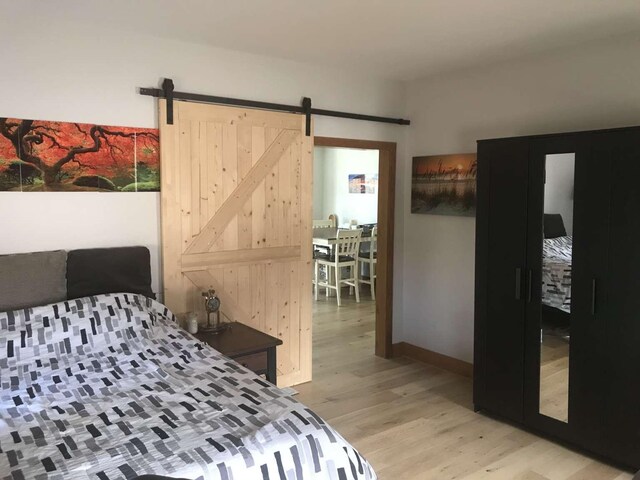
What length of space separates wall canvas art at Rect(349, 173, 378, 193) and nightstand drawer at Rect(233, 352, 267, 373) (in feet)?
15.7

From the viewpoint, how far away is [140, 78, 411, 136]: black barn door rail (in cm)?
326

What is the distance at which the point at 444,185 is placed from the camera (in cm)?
434

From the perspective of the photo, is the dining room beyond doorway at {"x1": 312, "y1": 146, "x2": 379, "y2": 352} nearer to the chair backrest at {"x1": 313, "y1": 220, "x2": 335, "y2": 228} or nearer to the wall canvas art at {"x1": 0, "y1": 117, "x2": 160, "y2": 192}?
the chair backrest at {"x1": 313, "y1": 220, "x2": 335, "y2": 228}

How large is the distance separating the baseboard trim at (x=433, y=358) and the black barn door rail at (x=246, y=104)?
6.71ft

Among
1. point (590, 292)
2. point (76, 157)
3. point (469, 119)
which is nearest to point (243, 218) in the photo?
point (76, 157)

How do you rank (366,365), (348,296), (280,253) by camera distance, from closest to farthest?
(280,253) → (366,365) → (348,296)

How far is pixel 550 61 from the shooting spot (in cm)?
358

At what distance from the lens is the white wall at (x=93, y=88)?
2832 mm

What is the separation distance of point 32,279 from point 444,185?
3.11 m

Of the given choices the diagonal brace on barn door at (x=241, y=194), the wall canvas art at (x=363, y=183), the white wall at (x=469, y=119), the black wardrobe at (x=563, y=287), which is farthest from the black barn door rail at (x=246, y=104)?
the wall canvas art at (x=363, y=183)

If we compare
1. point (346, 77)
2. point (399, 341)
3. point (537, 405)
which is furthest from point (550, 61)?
point (399, 341)

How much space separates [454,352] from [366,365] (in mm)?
761

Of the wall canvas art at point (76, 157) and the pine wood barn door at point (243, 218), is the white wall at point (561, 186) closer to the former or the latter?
the pine wood barn door at point (243, 218)

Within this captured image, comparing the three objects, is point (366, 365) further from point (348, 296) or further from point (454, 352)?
point (348, 296)
